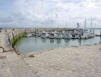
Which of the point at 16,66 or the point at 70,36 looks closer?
the point at 16,66

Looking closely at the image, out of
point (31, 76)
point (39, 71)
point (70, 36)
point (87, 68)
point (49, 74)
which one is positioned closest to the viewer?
point (31, 76)

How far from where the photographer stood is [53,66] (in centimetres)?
785

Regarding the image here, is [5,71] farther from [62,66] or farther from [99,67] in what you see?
[99,67]

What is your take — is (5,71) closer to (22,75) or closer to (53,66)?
(22,75)

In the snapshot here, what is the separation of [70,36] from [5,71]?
42099 millimetres

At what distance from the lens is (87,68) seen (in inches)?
295

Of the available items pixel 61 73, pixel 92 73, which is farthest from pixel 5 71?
pixel 92 73

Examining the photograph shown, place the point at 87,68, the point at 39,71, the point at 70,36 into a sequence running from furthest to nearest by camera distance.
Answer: the point at 70,36 < the point at 87,68 < the point at 39,71

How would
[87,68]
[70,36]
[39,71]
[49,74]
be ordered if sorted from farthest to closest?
[70,36] → [87,68] → [39,71] → [49,74]

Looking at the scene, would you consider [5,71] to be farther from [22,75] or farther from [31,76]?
[31,76]

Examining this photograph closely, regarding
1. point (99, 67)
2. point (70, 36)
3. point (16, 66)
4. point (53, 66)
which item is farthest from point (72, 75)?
point (70, 36)

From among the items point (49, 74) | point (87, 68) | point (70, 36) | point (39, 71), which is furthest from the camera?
point (70, 36)

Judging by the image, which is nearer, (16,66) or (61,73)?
(61,73)

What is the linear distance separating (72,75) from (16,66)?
3.32m
